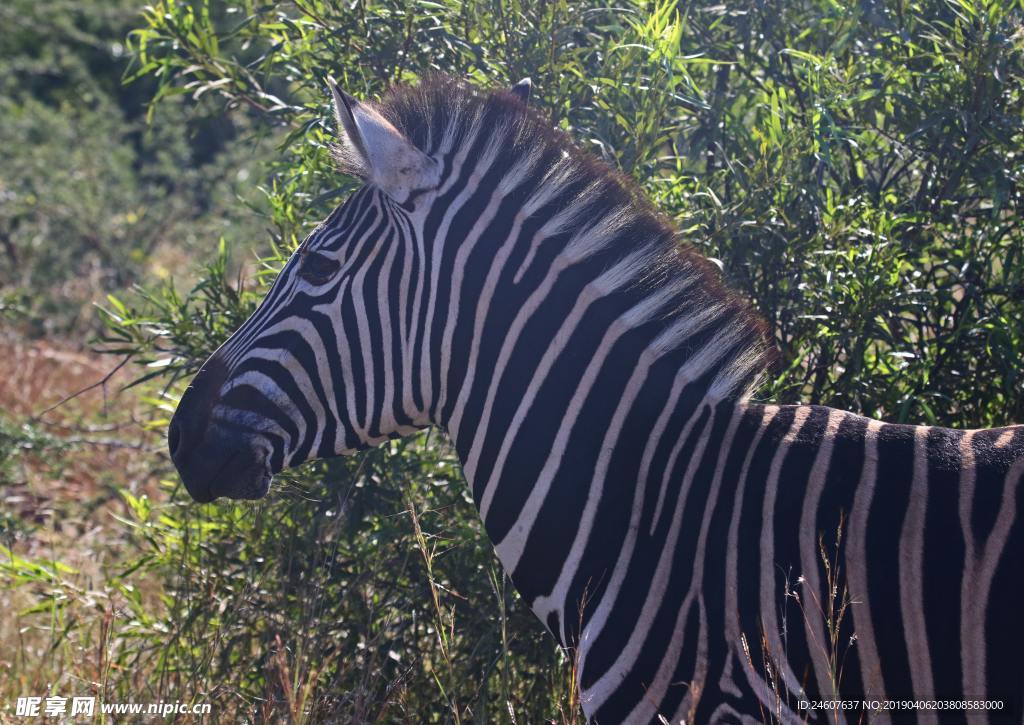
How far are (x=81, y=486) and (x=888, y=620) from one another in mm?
5589

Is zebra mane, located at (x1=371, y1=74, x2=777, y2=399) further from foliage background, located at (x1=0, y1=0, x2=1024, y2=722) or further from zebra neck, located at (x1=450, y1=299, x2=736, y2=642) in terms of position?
foliage background, located at (x1=0, y1=0, x2=1024, y2=722)

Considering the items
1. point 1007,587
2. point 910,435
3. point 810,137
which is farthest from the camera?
point 810,137

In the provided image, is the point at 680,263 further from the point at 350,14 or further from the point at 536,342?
the point at 350,14

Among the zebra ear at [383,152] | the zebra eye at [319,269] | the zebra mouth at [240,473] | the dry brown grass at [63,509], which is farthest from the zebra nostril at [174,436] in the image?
the zebra ear at [383,152]

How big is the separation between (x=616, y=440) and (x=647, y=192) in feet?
3.97

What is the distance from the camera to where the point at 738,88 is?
13.3 ft

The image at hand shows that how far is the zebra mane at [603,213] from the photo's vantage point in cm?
262

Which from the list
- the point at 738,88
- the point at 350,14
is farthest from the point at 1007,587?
the point at 350,14

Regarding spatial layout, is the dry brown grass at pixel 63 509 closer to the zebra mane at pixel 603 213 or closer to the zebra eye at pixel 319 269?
the zebra eye at pixel 319 269

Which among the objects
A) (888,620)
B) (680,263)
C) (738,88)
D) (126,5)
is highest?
(126,5)

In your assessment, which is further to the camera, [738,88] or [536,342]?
[738,88]

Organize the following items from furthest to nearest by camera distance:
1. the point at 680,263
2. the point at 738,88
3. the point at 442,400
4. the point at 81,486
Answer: the point at 81,486
the point at 738,88
the point at 442,400
the point at 680,263

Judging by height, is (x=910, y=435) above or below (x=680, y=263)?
below

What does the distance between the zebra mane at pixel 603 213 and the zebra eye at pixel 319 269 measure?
400 millimetres
